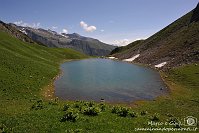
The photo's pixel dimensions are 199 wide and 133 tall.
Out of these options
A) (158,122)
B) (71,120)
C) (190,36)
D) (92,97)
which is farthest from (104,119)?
(190,36)

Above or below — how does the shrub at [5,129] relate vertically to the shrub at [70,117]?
below

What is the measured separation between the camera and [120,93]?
57719mm

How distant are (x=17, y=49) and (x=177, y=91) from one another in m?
63.1

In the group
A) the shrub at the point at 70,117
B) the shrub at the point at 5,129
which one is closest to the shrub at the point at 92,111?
the shrub at the point at 70,117

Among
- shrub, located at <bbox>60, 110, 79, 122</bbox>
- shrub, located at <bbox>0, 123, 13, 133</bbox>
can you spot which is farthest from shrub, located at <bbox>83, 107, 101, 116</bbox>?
shrub, located at <bbox>0, 123, 13, 133</bbox>

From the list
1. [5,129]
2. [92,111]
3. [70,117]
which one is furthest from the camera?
[92,111]

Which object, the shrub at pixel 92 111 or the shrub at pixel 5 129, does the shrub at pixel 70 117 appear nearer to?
the shrub at pixel 92 111

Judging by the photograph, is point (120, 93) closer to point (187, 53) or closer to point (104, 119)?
point (104, 119)

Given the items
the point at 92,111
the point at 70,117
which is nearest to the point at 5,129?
the point at 70,117

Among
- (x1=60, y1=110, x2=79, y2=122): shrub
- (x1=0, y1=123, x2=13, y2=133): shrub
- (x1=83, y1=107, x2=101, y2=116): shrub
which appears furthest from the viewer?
(x1=83, y1=107, x2=101, y2=116): shrub

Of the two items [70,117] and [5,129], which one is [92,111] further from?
[5,129]

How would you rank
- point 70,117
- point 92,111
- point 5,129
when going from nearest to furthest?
point 5,129 → point 70,117 → point 92,111

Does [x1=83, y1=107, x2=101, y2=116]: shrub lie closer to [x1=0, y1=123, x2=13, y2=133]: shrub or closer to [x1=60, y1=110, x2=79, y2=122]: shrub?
[x1=60, y1=110, x2=79, y2=122]: shrub

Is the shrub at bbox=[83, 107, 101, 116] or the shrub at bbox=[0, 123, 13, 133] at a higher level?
the shrub at bbox=[83, 107, 101, 116]
